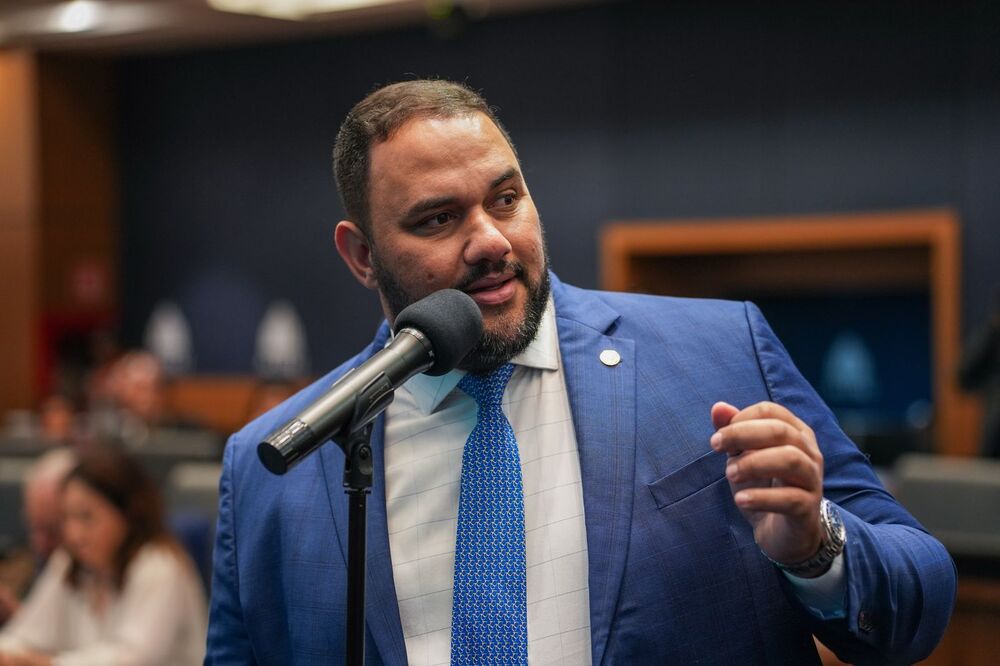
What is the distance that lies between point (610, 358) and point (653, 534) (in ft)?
0.74

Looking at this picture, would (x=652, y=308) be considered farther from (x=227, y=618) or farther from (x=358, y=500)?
(x=227, y=618)

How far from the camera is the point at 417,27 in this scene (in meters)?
8.30

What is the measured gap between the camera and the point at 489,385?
4.63ft

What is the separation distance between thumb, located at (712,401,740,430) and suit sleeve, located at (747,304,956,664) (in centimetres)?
19

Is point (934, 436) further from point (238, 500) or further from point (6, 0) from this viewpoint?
point (6, 0)

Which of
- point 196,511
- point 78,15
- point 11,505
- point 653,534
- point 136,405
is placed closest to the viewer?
point 653,534

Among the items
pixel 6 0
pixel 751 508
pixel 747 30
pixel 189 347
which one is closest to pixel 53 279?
pixel 189 347

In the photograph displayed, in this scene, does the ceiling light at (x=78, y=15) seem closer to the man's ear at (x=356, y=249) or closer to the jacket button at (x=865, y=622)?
the man's ear at (x=356, y=249)

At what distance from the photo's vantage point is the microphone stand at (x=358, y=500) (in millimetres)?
1058

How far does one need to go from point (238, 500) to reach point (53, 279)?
27.3 feet

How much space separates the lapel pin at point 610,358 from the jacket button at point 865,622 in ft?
1.33

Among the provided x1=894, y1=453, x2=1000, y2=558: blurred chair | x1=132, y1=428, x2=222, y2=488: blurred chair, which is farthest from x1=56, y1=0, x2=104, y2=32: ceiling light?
x1=894, y1=453, x2=1000, y2=558: blurred chair

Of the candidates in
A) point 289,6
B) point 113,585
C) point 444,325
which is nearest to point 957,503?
point 113,585

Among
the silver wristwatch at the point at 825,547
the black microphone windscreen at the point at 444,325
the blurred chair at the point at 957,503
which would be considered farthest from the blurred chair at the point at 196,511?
the silver wristwatch at the point at 825,547
